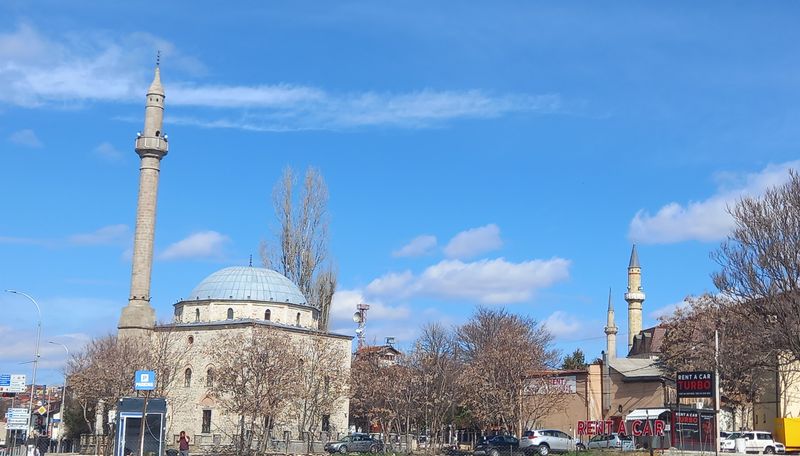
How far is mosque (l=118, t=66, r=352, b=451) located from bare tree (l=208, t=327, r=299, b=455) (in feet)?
17.5

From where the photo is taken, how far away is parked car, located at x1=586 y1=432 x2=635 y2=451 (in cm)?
4383

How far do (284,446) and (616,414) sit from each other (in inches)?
846

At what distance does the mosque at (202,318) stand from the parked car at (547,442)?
53.7 ft

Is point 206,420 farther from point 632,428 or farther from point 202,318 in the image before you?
point 632,428

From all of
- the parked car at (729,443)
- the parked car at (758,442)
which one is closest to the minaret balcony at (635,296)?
the parked car at (758,442)

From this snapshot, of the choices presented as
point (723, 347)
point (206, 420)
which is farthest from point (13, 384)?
point (723, 347)

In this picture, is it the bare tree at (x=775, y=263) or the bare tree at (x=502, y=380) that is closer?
the bare tree at (x=775, y=263)

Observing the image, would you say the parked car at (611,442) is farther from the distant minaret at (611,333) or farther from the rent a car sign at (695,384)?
the distant minaret at (611,333)

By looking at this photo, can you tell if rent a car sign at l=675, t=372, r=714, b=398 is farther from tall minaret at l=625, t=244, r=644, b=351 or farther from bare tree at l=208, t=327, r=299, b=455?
tall minaret at l=625, t=244, r=644, b=351

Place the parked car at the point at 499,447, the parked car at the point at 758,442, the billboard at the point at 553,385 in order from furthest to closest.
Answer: the billboard at the point at 553,385
the parked car at the point at 758,442
the parked car at the point at 499,447

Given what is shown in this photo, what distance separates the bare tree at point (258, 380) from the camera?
46.3 m

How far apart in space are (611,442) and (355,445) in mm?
14203

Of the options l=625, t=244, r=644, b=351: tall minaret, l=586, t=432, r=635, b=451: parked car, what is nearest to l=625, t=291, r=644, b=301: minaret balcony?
l=625, t=244, r=644, b=351: tall minaret

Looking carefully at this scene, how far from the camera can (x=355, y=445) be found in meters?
52.0
